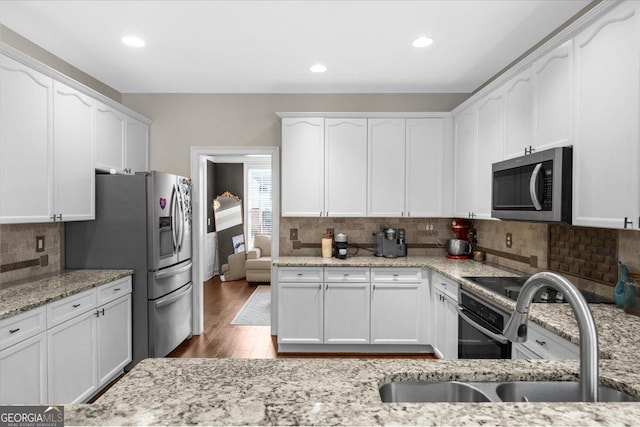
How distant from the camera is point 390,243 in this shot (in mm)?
4004

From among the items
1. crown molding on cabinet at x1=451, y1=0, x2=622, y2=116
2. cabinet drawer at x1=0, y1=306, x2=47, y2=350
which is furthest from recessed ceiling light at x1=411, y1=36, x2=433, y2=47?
cabinet drawer at x1=0, y1=306, x2=47, y2=350

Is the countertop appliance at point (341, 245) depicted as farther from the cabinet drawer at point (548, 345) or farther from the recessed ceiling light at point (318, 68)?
the cabinet drawer at point (548, 345)

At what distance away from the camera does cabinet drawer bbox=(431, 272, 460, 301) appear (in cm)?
305

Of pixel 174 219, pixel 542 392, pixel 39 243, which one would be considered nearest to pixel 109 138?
pixel 174 219

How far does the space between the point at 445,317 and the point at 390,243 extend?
3.27 ft

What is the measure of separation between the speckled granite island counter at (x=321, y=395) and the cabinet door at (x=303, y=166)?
2.76 meters

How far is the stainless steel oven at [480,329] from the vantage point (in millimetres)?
2244

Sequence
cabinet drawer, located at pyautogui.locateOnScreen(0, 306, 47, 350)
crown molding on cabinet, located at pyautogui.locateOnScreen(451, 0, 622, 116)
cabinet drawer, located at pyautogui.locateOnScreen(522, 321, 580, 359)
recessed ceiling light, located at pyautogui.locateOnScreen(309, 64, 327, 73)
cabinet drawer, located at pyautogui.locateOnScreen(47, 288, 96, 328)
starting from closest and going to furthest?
cabinet drawer, located at pyautogui.locateOnScreen(522, 321, 580, 359) < crown molding on cabinet, located at pyautogui.locateOnScreen(451, 0, 622, 116) < cabinet drawer, located at pyautogui.locateOnScreen(0, 306, 47, 350) < cabinet drawer, located at pyautogui.locateOnScreen(47, 288, 96, 328) < recessed ceiling light, located at pyautogui.locateOnScreen(309, 64, 327, 73)

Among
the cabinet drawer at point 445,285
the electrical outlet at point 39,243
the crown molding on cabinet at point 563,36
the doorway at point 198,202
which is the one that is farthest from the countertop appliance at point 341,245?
the electrical outlet at point 39,243

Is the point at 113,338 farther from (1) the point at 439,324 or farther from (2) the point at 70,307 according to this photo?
(1) the point at 439,324

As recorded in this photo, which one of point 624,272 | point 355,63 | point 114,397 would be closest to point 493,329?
point 624,272

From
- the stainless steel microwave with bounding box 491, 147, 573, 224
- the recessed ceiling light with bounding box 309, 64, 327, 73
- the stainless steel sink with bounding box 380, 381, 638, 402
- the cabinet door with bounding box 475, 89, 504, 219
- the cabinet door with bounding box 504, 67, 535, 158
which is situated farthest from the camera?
the recessed ceiling light with bounding box 309, 64, 327, 73

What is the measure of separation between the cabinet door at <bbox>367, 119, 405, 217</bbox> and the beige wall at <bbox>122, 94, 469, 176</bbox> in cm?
35

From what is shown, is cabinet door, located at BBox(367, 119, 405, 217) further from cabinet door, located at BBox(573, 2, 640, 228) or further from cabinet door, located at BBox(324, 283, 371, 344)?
cabinet door, located at BBox(573, 2, 640, 228)
